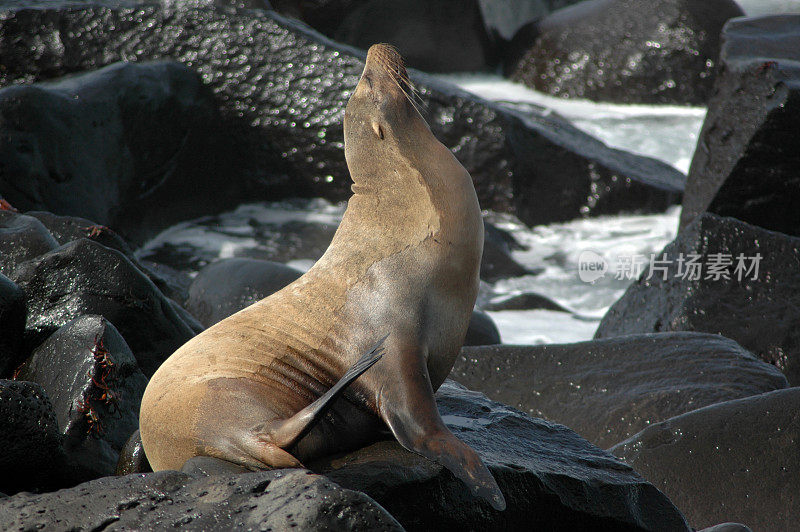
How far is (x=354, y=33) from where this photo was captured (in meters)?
18.1

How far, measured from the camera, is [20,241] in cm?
594

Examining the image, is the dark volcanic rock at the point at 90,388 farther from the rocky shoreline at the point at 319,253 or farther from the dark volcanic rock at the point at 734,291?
the dark volcanic rock at the point at 734,291

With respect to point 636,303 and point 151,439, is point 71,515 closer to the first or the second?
point 151,439

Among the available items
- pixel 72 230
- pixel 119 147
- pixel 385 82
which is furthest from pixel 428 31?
pixel 385 82

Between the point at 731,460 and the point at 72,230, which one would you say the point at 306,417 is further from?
the point at 72,230

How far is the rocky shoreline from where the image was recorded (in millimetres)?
3625

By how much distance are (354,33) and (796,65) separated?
9.78m

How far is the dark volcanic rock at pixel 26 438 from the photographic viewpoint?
3.75 m

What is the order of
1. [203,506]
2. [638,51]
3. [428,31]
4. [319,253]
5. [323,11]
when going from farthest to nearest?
1. [428,31]
2. [323,11]
3. [638,51]
4. [319,253]
5. [203,506]

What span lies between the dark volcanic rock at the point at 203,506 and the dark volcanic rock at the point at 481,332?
5.18 meters

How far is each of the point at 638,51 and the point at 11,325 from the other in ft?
46.9

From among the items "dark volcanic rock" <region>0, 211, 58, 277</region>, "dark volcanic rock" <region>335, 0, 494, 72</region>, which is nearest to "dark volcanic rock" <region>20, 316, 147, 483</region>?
"dark volcanic rock" <region>0, 211, 58, 277</region>

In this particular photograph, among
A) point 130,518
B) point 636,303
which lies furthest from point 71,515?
point 636,303

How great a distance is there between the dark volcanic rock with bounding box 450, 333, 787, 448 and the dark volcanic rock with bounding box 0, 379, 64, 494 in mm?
3089
